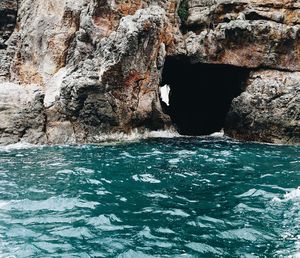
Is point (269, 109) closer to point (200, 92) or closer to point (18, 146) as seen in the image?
point (200, 92)

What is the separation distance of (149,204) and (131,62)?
12523mm

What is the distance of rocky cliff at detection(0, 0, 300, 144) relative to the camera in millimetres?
21500

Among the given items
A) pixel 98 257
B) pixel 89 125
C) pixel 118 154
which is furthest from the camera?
pixel 89 125

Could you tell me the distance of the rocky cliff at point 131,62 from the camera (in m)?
21.5

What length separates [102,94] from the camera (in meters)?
21.6

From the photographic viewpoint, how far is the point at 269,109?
22188 millimetres

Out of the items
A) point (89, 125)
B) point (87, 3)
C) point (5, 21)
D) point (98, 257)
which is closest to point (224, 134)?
point (89, 125)

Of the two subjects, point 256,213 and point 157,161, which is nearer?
point 256,213

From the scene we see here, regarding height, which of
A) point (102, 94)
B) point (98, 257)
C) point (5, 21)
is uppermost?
point (5, 21)

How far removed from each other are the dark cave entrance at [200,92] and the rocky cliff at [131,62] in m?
1.15

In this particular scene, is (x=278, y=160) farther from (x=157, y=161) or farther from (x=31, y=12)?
(x=31, y=12)

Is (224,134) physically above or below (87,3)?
below

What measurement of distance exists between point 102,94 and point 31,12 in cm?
874

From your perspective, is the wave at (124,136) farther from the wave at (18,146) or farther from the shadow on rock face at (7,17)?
the shadow on rock face at (7,17)
